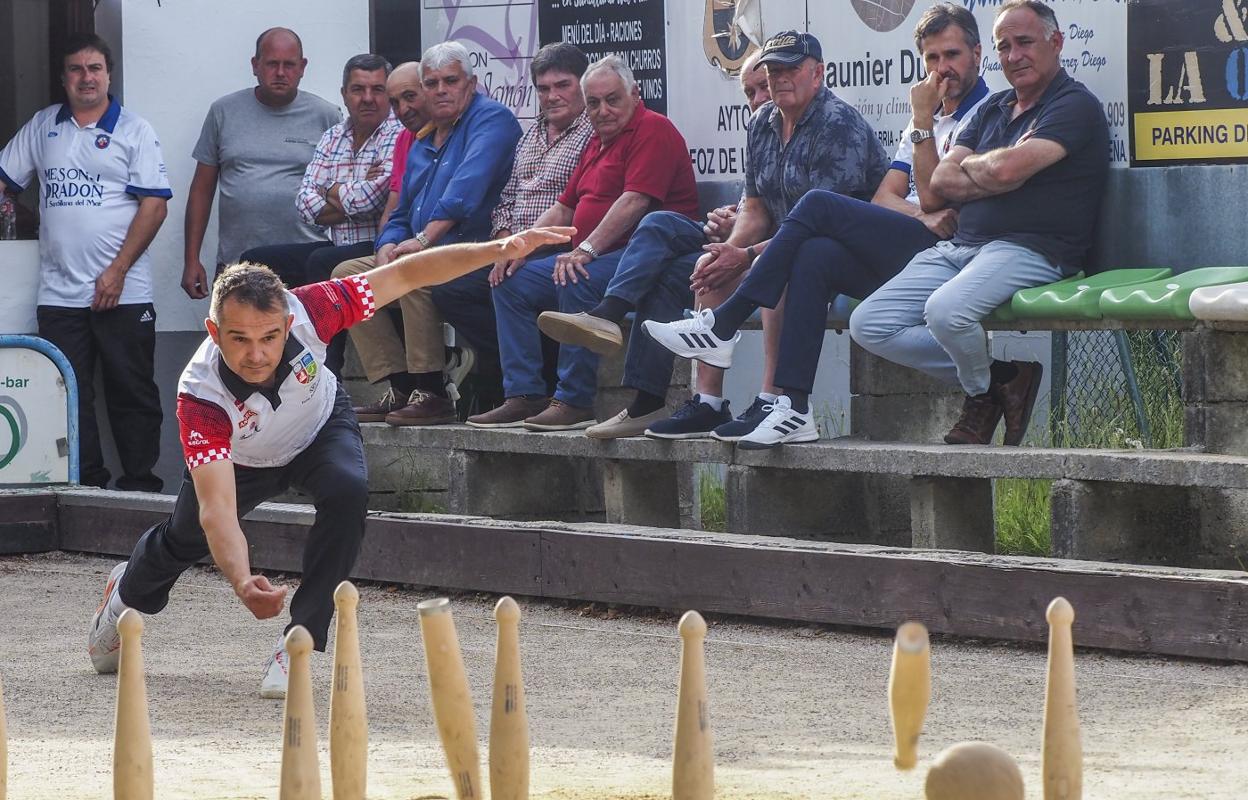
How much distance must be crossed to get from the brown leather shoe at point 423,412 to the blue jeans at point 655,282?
120 centimetres

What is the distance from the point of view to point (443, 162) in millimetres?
8797

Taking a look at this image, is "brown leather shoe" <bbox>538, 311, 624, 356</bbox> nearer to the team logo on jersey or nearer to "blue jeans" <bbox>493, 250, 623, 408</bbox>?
"blue jeans" <bbox>493, 250, 623, 408</bbox>

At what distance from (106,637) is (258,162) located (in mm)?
4126

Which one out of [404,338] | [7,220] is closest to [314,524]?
[404,338]

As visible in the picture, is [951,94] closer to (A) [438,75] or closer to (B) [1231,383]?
(B) [1231,383]

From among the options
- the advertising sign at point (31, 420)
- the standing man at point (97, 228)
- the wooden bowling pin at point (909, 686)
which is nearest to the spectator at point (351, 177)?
the standing man at point (97, 228)

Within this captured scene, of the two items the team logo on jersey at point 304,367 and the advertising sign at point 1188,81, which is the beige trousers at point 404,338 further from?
the advertising sign at point 1188,81

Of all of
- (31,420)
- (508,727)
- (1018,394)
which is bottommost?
(508,727)

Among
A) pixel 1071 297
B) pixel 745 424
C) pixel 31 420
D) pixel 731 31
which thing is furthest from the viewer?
pixel 31 420

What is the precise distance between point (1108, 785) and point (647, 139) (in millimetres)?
4414

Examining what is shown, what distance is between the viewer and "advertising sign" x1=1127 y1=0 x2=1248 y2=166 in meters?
7.12

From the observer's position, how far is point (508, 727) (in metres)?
3.61

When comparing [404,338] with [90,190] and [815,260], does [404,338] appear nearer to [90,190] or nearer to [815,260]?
[90,190]

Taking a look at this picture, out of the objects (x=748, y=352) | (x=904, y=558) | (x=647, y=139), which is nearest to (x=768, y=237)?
(x=647, y=139)
